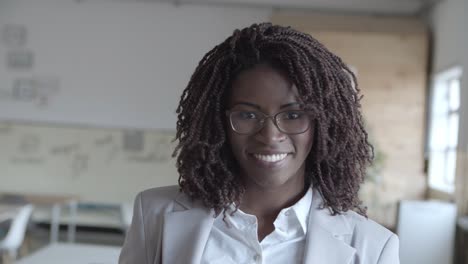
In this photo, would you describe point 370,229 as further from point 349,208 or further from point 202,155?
point 202,155

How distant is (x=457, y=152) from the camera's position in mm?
4613

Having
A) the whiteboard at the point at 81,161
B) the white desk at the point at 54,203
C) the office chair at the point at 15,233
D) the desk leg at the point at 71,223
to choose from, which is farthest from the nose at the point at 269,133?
the whiteboard at the point at 81,161

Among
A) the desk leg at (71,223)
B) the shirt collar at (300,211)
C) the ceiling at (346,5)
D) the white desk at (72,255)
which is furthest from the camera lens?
the ceiling at (346,5)

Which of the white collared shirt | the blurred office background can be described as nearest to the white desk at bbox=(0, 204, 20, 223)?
the blurred office background

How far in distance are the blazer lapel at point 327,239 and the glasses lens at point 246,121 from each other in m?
0.27

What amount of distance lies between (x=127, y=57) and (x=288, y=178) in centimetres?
572

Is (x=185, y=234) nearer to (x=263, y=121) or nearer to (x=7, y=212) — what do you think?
(x=263, y=121)

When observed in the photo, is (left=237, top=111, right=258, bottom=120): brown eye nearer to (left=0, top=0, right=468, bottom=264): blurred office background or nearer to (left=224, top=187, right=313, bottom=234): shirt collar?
(left=224, top=187, right=313, bottom=234): shirt collar

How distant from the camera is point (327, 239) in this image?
1.10 m

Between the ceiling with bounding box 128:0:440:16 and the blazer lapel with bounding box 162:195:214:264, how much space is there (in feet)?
17.4

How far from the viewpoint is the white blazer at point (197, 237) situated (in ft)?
3.54

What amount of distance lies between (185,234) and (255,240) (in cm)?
16

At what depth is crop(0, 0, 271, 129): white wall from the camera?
6461 mm

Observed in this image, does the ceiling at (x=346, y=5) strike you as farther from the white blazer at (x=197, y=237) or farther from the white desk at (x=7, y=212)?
the white blazer at (x=197, y=237)
